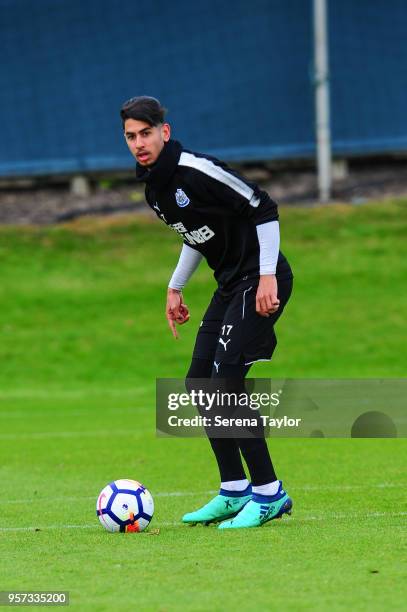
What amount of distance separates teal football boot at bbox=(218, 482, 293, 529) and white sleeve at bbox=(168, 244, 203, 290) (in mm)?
1560

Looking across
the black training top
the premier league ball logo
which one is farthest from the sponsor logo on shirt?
the premier league ball logo

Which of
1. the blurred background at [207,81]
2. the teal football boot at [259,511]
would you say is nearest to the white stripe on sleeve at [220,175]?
A: the teal football boot at [259,511]

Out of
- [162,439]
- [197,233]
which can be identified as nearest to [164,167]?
[197,233]

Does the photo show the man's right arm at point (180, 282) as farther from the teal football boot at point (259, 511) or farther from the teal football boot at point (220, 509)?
the teal football boot at point (259, 511)

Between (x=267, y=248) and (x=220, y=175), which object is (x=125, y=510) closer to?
(x=267, y=248)

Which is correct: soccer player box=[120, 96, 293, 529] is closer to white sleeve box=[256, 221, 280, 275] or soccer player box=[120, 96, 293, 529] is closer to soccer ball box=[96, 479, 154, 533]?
white sleeve box=[256, 221, 280, 275]

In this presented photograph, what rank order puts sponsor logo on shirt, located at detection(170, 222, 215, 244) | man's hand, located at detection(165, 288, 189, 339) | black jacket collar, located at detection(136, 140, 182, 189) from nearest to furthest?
black jacket collar, located at detection(136, 140, 182, 189)
sponsor logo on shirt, located at detection(170, 222, 215, 244)
man's hand, located at detection(165, 288, 189, 339)

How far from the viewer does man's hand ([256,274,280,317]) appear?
24.6 ft

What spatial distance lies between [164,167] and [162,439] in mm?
7193

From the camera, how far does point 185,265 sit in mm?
8344

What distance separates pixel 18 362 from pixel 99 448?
27.2 feet

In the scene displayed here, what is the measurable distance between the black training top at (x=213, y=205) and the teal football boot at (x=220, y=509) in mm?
1295

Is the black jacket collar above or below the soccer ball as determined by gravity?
above

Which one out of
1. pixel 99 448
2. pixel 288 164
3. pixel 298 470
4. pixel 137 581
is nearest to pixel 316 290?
pixel 288 164
